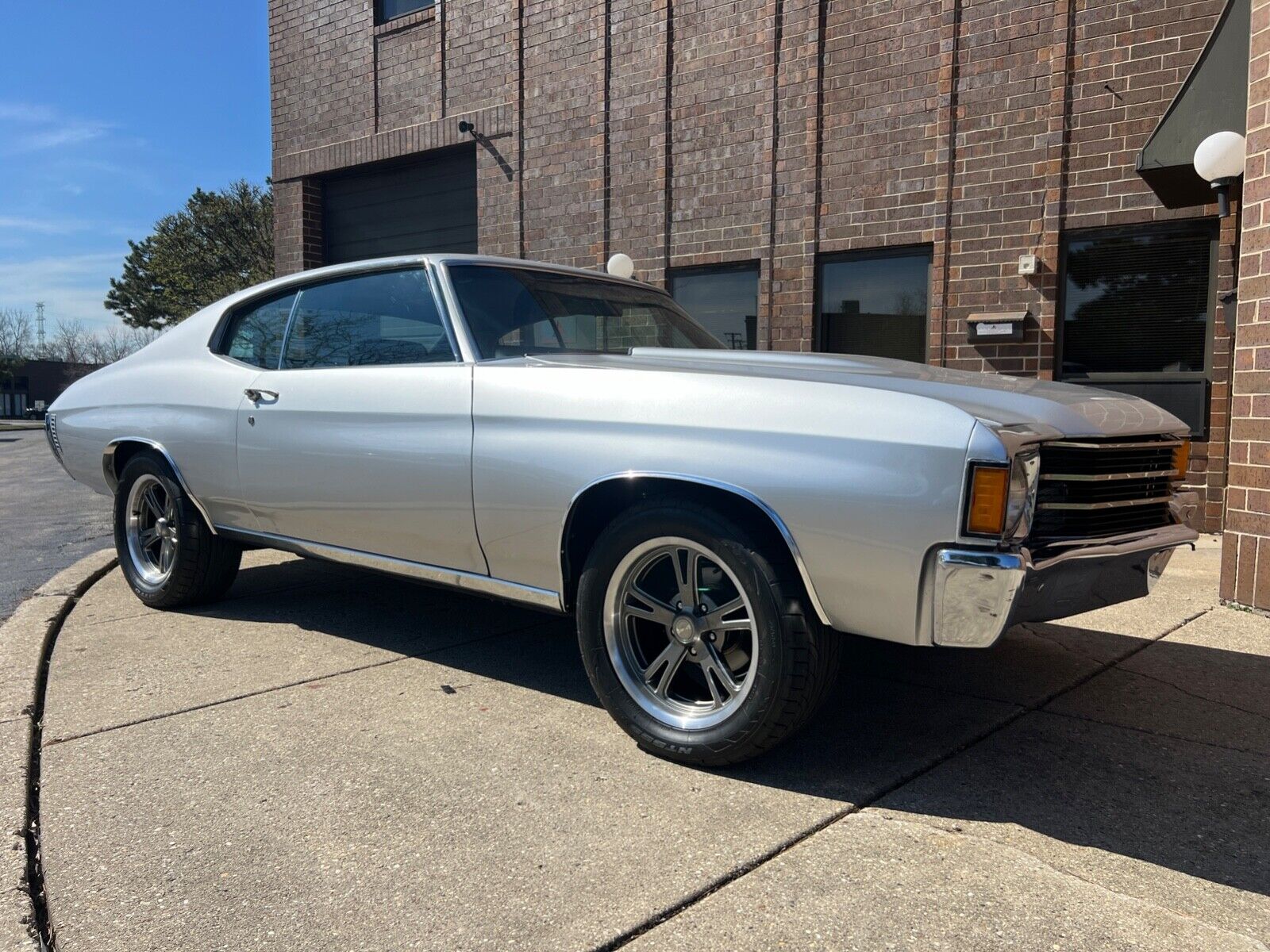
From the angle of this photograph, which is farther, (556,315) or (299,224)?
(299,224)

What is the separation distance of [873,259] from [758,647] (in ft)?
22.6

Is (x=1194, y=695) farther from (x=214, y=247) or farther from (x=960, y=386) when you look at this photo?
(x=214, y=247)

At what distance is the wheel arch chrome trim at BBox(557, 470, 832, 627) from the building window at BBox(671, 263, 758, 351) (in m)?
6.67

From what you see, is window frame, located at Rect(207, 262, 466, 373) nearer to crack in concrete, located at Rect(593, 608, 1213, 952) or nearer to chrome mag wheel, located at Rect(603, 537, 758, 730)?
chrome mag wheel, located at Rect(603, 537, 758, 730)

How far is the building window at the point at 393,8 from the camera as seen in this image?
39.1 ft

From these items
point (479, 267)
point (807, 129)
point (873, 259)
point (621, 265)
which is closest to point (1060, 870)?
point (479, 267)

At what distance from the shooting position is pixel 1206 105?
20.0 ft

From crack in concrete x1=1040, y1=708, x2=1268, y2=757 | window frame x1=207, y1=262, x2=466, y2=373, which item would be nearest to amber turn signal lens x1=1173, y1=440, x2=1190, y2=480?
crack in concrete x1=1040, y1=708, x2=1268, y2=757

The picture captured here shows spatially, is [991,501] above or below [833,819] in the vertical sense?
above

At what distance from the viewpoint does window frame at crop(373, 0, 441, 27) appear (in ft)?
38.1

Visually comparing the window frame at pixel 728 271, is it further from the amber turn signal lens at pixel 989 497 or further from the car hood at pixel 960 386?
the amber turn signal lens at pixel 989 497

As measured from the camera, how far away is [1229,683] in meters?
3.62

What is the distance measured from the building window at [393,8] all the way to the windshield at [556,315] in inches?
377

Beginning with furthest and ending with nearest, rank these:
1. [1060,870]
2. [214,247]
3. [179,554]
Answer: [214,247]
[179,554]
[1060,870]
